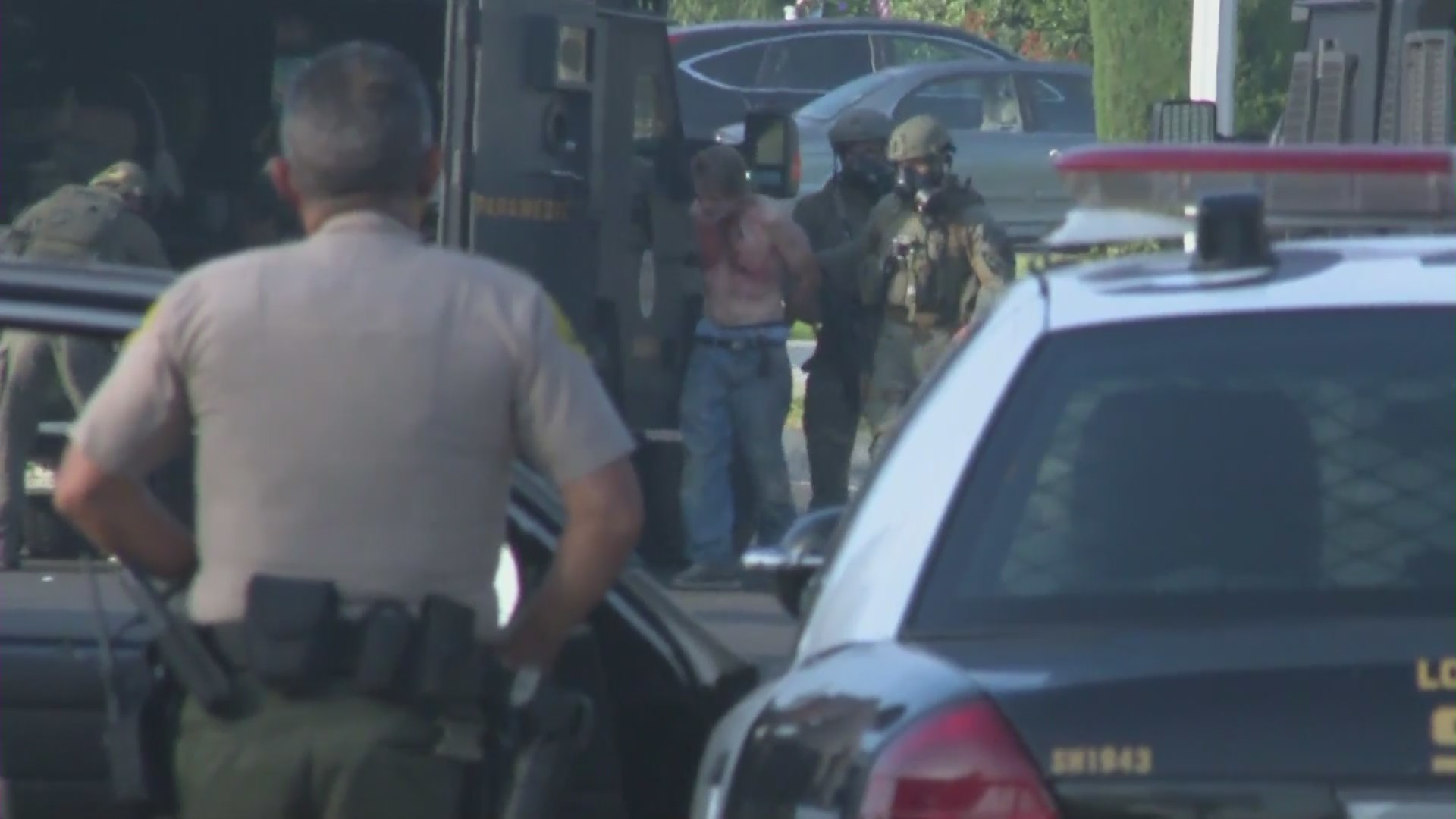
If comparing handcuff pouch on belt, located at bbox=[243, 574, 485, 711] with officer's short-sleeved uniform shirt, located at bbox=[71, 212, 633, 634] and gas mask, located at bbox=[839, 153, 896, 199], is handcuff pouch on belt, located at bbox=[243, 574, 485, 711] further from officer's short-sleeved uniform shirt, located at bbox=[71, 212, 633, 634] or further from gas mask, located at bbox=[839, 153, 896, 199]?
gas mask, located at bbox=[839, 153, 896, 199]

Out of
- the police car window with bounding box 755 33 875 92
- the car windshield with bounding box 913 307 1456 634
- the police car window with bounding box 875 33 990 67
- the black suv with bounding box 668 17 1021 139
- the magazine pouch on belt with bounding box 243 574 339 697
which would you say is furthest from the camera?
the police car window with bounding box 875 33 990 67

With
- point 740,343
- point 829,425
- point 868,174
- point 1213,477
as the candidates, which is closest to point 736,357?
point 740,343

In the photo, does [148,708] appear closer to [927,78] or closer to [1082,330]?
[1082,330]

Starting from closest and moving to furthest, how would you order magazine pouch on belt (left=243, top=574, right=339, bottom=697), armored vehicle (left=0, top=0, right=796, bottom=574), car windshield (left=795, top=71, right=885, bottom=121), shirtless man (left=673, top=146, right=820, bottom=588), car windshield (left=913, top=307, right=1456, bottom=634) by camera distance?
1. car windshield (left=913, top=307, right=1456, bottom=634)
2. magazine pouch on belt (left=243, top=574, right=339, bottom=697)
3. armored vehicle (left=0, top=0, right=796, bottom=574)
4. shirtless man (left=673, top=146, right=820, bottom=588)
5. car windshield (left=795, top=71, right=885, bottom=121)

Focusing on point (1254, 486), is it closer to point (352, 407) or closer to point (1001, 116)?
point (352, 407)

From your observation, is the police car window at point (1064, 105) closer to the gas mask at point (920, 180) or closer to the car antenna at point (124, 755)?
the gas mask at point (920, 180)

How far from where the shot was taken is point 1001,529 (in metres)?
3.29

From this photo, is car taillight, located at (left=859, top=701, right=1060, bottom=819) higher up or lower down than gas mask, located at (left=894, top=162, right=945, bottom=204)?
higher up

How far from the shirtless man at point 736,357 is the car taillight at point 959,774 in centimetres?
741

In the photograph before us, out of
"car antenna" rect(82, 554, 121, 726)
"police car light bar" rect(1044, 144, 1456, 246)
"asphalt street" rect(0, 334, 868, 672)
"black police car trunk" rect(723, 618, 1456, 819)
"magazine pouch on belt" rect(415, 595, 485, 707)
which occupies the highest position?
"police car light bar" rect(1044, 144, 1456, 246)

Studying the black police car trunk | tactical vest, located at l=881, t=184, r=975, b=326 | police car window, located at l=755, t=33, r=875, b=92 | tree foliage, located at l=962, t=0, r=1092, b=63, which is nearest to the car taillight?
the black police car trunk

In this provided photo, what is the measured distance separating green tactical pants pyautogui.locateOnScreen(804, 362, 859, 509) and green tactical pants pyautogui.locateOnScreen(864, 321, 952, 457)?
672 millimetres

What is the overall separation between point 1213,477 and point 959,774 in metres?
0.51

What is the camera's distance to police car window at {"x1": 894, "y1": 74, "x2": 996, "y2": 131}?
2059 centimetres
